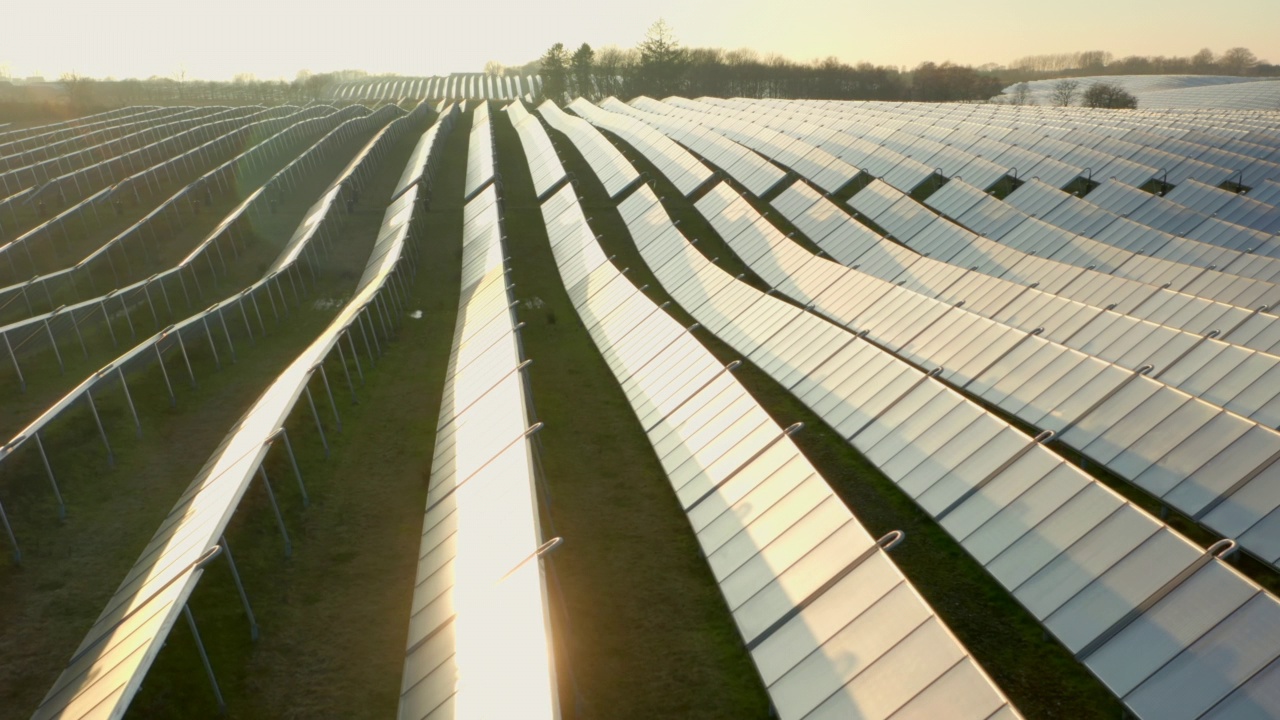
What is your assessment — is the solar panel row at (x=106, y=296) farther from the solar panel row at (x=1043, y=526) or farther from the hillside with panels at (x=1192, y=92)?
the hillside with panels at (x=1192, y=92)

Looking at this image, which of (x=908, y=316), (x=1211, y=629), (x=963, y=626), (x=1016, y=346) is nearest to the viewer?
(x=1211, y=629)

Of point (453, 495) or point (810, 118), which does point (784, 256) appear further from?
point (810, 118)

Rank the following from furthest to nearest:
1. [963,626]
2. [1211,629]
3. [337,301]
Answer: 1. [337,301]
2. [963,626]
3. [1211,629]

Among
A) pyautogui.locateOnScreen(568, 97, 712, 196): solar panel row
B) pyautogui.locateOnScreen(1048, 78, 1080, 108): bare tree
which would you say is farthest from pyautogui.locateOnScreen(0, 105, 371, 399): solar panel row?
pyautogui.locateOnScreen(1048, 78, 1080, 108): bare tree

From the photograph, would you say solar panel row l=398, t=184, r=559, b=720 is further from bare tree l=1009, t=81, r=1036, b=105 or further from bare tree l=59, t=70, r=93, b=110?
bare tree l=1009, t=81, r=1036, b=105

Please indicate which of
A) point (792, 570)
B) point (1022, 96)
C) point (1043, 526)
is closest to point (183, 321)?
point (792, 570)

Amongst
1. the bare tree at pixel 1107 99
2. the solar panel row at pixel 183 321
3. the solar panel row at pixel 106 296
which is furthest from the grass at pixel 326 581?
the bare tree at pixel 1107 99

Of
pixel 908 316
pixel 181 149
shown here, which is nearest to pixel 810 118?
pixel 181 149

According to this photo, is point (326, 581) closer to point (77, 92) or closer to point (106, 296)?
point (106, 296)
